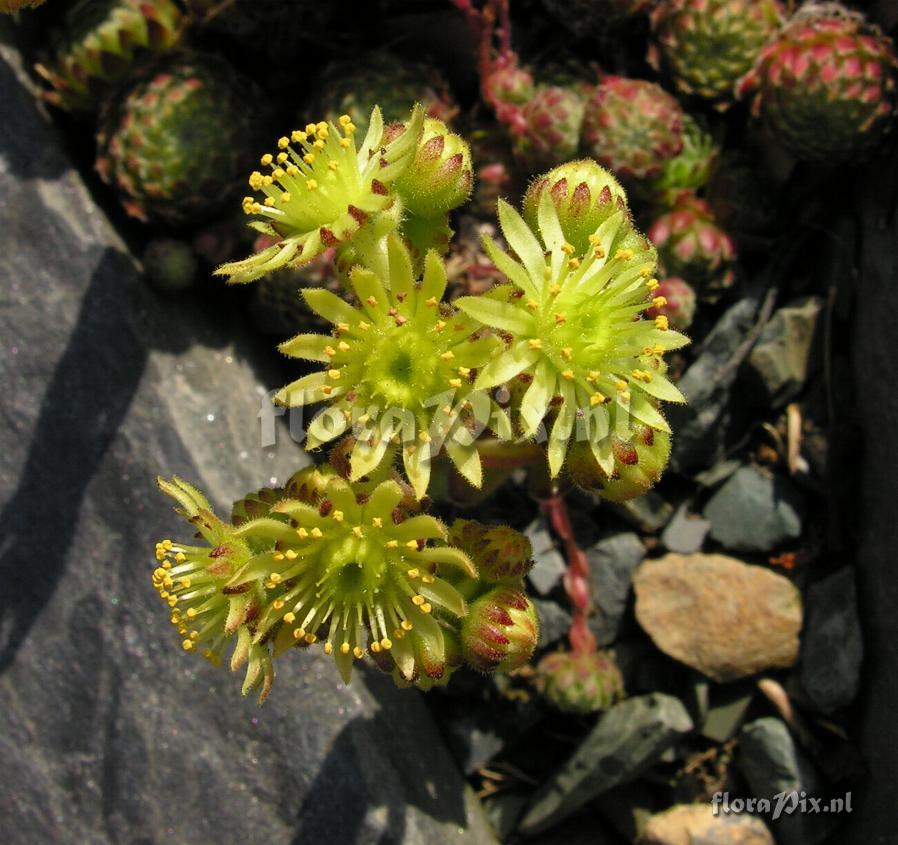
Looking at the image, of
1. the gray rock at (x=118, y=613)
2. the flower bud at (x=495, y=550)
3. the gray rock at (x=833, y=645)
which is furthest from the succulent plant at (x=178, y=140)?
the gray rock at (x=833, y=645)

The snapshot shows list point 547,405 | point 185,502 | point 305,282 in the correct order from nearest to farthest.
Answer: point 547,405 < point 185,502 < point 305,282

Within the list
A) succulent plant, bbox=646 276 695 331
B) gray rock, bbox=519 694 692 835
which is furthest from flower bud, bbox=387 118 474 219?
gray rock, bbox=519 694 692 835

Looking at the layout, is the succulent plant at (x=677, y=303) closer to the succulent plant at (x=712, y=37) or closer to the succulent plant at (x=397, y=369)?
the succulent plant at (x=712, y=37)

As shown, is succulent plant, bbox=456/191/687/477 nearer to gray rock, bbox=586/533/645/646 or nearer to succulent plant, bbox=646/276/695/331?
succulent plant, bbox=646/276/695/331

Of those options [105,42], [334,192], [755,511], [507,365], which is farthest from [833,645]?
[105,42]

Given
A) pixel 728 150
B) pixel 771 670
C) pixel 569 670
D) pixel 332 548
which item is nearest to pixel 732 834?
pixel 771 670

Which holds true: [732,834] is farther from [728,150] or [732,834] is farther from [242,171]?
[242,171]
